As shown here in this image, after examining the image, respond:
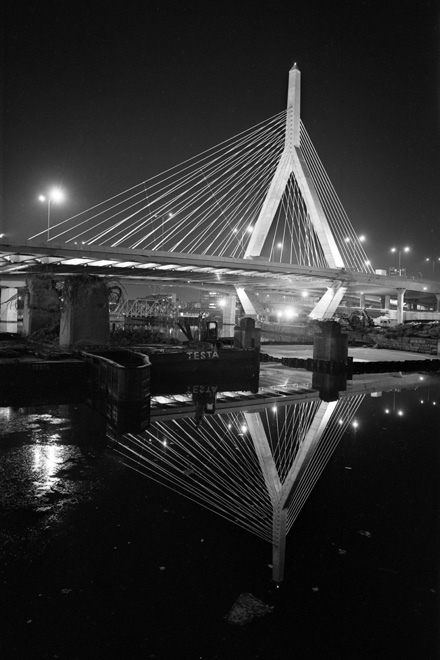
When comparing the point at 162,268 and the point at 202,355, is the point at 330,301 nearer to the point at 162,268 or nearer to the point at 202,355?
the point at 162,268

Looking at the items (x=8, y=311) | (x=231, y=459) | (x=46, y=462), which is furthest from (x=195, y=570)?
(x=8, y=311)

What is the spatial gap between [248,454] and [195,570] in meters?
3.51

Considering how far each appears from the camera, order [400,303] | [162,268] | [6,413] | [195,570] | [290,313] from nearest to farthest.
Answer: [195,570], [6,413], [162,268], [400,303], [290,313]

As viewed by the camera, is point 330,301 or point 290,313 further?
point 290,313

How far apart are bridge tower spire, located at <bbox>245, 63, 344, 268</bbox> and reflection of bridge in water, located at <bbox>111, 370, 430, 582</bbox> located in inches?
1328

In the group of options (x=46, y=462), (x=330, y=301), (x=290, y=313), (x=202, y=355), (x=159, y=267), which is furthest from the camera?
(x=290, y=313)

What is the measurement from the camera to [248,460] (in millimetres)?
6969

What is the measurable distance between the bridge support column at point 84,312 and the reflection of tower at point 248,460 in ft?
26.9

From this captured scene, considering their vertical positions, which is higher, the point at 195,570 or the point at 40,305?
the point at 40,305

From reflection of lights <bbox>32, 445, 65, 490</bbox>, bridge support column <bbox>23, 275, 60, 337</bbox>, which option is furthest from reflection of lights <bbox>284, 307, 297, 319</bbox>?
reflection of lights <bbox>32, 445, 65, 490</bbox>

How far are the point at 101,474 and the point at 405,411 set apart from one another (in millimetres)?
8592

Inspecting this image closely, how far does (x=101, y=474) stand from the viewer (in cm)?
613

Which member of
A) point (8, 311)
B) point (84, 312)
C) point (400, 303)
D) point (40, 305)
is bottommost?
point (8, 311)

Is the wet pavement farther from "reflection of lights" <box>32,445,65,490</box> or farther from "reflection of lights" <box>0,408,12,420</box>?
"reflection of lights" <box>0,408,12,420</box>
